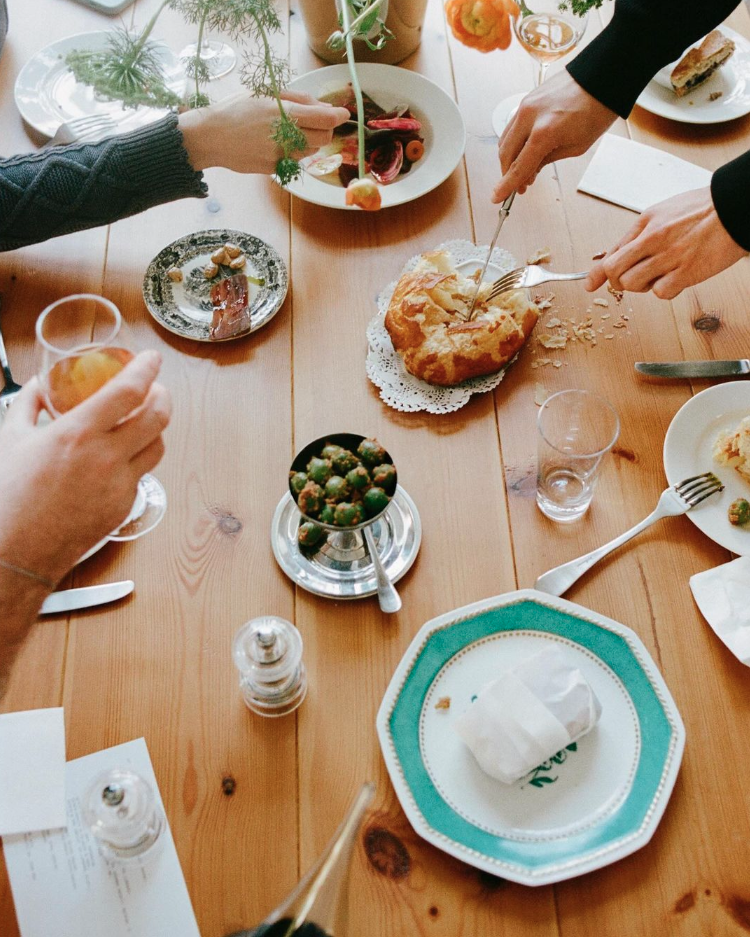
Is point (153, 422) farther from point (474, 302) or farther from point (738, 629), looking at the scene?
point (738, 629)

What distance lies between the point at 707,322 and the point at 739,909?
857mm

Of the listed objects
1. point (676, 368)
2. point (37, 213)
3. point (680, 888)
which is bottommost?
point (680, 888)

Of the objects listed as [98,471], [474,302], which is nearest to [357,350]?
[474,302]

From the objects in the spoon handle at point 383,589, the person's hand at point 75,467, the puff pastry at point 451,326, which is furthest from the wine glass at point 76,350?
the puff pastry at point 451,326

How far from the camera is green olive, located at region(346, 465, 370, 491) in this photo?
97 centimetres

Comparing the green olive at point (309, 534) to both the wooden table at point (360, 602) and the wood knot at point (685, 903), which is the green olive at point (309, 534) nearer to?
the wooden table at point (360, 602)

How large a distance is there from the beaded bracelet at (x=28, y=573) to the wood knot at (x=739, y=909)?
809mm

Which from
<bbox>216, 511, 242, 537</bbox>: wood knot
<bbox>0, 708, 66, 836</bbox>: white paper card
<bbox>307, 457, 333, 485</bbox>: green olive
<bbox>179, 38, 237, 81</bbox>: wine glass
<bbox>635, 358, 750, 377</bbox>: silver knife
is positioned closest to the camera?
<bbox>0, 708, 66, 836</bbox>: white paper card

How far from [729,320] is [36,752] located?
120 centimetres

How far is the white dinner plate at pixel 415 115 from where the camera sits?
1.40 m

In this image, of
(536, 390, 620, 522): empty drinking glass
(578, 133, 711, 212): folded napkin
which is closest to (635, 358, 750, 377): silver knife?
(536, 390, 620, 522): empty drinking glass

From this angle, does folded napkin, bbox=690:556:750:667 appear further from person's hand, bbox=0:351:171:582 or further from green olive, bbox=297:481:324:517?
person's hand, bbox=0:351:171:582

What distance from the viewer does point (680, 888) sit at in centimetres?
86

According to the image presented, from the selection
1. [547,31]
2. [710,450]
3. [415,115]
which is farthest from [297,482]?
[547,31]
